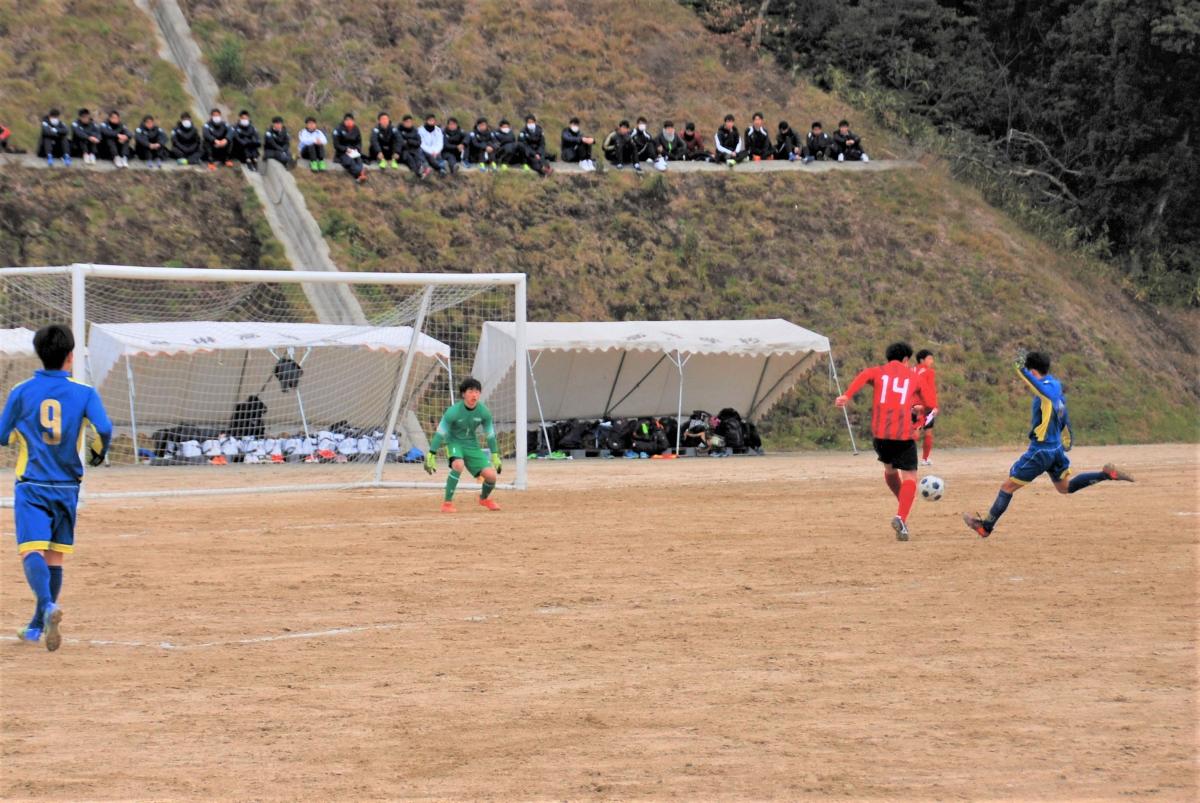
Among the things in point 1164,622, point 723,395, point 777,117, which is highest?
point 777,117

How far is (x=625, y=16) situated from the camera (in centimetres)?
5050

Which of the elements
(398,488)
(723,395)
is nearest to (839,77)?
(723,395)

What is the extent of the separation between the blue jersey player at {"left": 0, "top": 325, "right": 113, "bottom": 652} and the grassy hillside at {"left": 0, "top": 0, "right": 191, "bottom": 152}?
29.0m

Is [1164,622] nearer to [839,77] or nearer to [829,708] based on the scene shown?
[829,708]

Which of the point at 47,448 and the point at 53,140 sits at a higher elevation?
the point at 53,140

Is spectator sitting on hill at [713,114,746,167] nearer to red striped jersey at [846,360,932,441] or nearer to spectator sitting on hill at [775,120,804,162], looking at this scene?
spectator sitting on hill at [775,120,804,162]

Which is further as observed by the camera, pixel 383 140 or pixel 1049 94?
pixel 1049 94

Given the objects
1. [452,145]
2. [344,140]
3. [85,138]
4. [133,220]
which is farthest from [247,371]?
[452,145]

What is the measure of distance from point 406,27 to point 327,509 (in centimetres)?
3093

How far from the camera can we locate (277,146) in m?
36.2

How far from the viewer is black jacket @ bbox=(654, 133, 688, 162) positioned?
4109 cm

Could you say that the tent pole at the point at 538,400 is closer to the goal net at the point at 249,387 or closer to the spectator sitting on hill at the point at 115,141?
the goal net at the point at 249,387

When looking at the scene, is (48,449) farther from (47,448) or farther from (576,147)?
(576,147)

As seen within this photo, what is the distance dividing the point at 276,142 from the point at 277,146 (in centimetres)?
11
